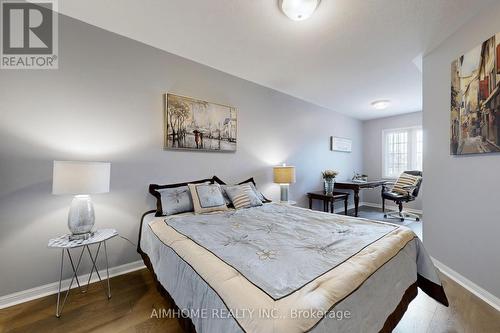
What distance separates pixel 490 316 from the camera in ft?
5.10

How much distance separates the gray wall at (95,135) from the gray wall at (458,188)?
7.63ft

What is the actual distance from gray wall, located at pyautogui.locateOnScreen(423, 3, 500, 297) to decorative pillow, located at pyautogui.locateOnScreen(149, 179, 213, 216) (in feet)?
9.06

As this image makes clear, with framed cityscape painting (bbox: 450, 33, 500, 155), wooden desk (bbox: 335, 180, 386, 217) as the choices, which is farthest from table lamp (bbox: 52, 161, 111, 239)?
wooden desk (bbox: 335, 180, 386, 217)

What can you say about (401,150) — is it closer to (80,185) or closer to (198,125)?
(198,125)

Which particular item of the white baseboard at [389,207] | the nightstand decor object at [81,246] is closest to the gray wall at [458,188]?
the white baseboard at [389,207]

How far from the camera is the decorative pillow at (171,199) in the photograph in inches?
86.3

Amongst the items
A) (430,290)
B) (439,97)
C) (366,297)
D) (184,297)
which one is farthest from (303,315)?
(439,97)

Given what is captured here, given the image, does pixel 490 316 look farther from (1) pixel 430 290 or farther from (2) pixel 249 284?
(2) pixel 249 284

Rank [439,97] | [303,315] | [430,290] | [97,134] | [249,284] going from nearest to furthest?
[303,315] → [249,284] → [430,290] → [97,134] → [439,97]

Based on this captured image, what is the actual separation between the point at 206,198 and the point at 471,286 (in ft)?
8.69

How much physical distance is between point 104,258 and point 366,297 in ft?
7.73

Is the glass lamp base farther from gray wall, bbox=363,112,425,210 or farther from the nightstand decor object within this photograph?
gray wall, bbox=363,112,425,210

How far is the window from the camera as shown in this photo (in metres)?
4.97

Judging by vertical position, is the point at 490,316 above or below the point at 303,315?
below
